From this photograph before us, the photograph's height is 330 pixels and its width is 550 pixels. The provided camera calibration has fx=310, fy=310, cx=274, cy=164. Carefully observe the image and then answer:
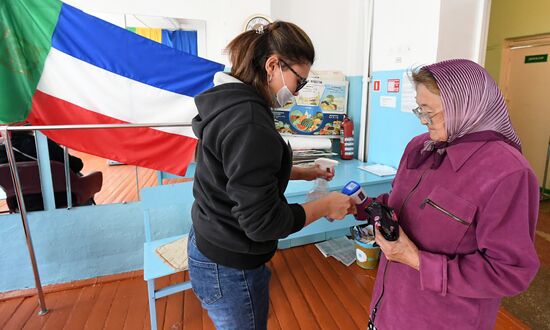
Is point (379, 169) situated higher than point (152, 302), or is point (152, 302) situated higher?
point (379, 169)

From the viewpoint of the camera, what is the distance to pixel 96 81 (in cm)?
176

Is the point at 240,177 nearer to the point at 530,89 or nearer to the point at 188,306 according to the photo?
the point at 188,306

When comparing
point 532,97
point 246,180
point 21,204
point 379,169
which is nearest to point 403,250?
point 246,180

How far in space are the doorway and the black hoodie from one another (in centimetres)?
444

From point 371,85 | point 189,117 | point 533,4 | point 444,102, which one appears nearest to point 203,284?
point 444,102

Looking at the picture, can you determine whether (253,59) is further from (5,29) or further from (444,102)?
(5,29)

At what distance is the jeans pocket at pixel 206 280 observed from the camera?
886 mm

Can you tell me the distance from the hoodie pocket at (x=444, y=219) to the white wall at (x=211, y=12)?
6.84 ft

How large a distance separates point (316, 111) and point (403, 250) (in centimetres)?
188

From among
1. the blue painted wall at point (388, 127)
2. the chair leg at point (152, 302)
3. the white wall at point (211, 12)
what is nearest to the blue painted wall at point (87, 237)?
the blue painted wall at point (388, 127)

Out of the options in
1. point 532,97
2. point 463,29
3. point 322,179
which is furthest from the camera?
point 532,97

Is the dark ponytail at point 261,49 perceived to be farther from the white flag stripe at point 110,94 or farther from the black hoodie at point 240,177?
the white flag stripe at point 110,94

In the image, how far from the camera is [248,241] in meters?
0.84

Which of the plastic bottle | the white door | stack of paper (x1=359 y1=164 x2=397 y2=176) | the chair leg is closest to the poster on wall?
stack of paper (x1=359 y1=164 x2=397 y2=176)
